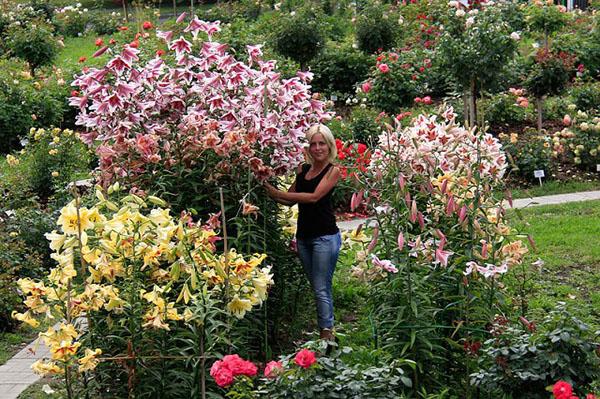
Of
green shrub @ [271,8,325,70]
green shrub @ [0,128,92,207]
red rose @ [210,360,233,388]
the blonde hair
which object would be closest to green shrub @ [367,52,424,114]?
green shrub @ [271,8,325,70]

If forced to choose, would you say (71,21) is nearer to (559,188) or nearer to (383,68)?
(383,68)

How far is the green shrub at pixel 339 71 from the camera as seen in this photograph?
16.6 m

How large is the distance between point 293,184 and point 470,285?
157cm

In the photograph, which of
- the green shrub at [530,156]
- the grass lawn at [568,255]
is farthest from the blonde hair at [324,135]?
the green shrub at [530,156]

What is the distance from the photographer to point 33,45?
56.2 ft

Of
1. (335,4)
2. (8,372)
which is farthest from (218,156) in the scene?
(335,4)

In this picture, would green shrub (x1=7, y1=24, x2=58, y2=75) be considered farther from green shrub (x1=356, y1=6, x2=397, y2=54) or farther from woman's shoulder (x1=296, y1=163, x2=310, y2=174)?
woman's shoulder (x1=296, y1=163, x2=310, y2=174)

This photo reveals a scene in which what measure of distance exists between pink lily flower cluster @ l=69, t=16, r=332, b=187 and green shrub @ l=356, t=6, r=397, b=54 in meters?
10.4

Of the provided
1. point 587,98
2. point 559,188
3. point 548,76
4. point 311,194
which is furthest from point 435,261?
point 587,98

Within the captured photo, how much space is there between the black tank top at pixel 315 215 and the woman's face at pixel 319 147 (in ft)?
0.28

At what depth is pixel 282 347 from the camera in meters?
6.94

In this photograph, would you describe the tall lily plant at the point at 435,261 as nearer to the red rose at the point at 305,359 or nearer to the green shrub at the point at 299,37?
the red rose at the point at 305,359

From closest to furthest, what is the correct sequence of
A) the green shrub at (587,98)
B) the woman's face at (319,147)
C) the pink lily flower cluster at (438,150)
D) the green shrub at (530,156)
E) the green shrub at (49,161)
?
the pink lily flower cluster at (438,150), the woman's face at (319,147), the green shrub at (49,161), the green shrub at (530,156), the green shrub at (587,98)

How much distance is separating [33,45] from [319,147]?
11.8m
